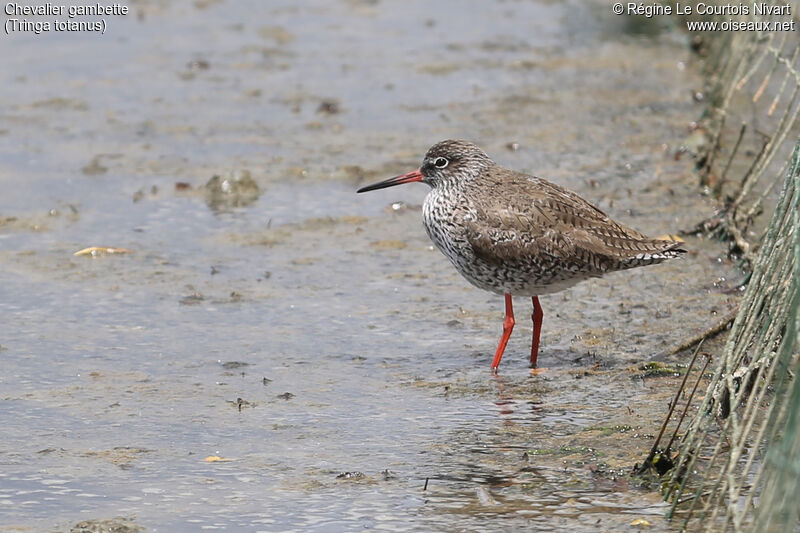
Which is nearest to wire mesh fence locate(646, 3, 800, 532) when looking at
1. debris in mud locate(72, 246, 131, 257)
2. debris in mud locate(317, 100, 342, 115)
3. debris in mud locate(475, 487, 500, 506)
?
debris in mud locate(475, 487, 500, 506)

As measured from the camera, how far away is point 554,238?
7191 millimetres

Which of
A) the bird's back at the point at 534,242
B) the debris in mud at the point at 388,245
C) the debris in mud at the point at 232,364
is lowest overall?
the debris in mud at the point at 232,364

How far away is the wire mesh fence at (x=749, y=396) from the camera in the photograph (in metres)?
4.01

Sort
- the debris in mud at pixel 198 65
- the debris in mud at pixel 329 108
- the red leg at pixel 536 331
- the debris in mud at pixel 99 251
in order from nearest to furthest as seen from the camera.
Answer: the red leg at pixel 536 331 < the debris in mud at pixel 99 251 < the debris in mud at pixel 329 108 < the debris in mud at pixel 198 65

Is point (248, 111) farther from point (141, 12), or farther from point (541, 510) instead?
point (541, 510)

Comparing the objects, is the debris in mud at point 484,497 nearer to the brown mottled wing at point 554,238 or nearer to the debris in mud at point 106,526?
the debris in mud at point 106,526

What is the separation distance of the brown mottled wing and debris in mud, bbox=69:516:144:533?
2810 millimetres

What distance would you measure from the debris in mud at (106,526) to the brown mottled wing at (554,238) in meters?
2.81

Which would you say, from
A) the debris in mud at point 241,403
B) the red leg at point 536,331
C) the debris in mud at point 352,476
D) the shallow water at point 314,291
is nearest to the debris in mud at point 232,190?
the shallow water at point 314,291

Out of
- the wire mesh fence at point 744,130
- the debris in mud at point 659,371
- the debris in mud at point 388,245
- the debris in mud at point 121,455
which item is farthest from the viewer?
the debris in mud at point 388,245

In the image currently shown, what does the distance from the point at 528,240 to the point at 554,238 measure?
0.48 feet

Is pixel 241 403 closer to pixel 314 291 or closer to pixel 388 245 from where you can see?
pixel 314 291

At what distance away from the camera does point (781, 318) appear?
4641mm

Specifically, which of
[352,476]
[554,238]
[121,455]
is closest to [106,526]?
[121,455]
